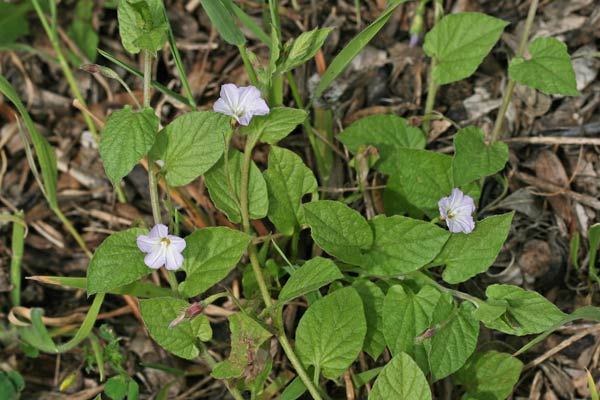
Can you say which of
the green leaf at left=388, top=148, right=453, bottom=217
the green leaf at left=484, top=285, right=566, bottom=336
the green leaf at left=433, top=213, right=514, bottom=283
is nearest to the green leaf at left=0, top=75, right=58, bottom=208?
the green leaf at left=388, top=148, right=453, bottom=217

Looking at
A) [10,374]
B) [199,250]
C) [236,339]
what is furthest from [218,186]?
[10,374]

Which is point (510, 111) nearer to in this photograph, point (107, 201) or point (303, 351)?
point (303, 351)

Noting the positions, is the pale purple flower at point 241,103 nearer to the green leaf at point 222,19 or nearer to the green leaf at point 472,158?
the green leaf at point 222,19

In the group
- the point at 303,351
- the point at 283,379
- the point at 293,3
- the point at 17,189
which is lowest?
the point at 283,379

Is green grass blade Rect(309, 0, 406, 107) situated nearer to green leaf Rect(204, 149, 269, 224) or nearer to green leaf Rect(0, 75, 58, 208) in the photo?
green leaf Rect(204, 149, 269, 224)

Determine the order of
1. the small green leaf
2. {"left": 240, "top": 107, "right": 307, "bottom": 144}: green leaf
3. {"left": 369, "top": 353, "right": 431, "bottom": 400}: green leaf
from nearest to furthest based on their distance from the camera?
{"left": 369, "top": 353, "right": 431, "bottom": 400}: green leaf → {"left": 240, "top": 107, "right": 307, "bottom": 144}: green leaf → the small green leaf

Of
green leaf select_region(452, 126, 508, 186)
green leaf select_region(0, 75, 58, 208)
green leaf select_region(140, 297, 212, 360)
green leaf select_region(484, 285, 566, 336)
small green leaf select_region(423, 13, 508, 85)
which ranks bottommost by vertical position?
green leaf select_region(484, 285, 566, 336)
